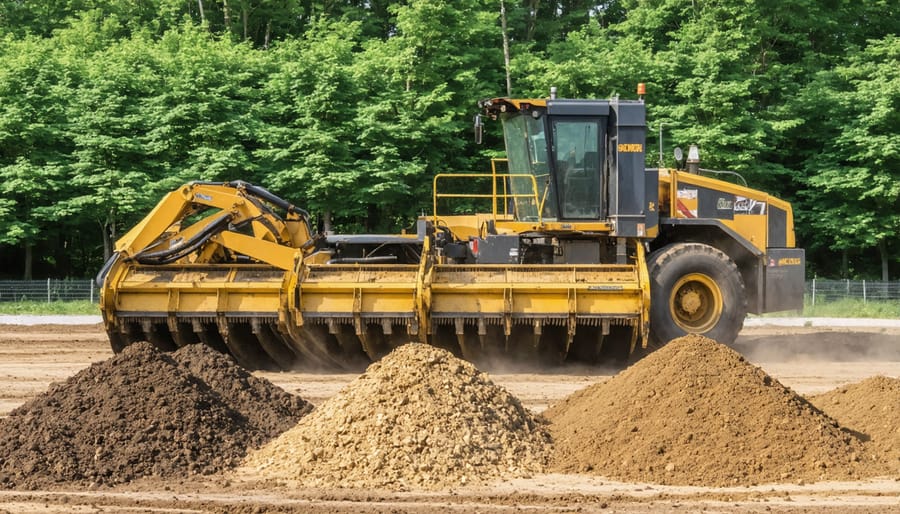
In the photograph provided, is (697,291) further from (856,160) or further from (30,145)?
(30,145)

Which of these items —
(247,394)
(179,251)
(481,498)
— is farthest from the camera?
(179,251)

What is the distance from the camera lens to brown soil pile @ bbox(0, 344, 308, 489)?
27.5 ft

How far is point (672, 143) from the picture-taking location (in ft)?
96.6

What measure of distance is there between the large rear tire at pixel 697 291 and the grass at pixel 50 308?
46.9 ft

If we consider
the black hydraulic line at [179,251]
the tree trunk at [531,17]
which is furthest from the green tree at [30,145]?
the tree trunk at [531,17]

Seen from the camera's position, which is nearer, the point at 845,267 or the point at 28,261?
the point at 28,261

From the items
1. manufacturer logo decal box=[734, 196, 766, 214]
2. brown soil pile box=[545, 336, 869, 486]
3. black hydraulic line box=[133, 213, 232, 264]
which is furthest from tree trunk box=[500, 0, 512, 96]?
brown soil pile box=[545, 336, 869, 486]

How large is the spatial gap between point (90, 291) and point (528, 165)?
15.0m

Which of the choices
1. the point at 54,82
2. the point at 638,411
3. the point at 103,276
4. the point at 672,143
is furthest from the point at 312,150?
the point at 638,411

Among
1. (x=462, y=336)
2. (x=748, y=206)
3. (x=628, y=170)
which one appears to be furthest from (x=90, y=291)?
(x=748, y=206)

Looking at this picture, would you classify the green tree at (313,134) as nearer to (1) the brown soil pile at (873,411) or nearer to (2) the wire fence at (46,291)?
(2) the wire fence at (46,291)

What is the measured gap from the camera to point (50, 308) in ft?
79.7

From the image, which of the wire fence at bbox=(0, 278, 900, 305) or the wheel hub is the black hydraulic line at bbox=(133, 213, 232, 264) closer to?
the wheel hub

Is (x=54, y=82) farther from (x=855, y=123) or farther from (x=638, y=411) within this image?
(x=638, y=411)
